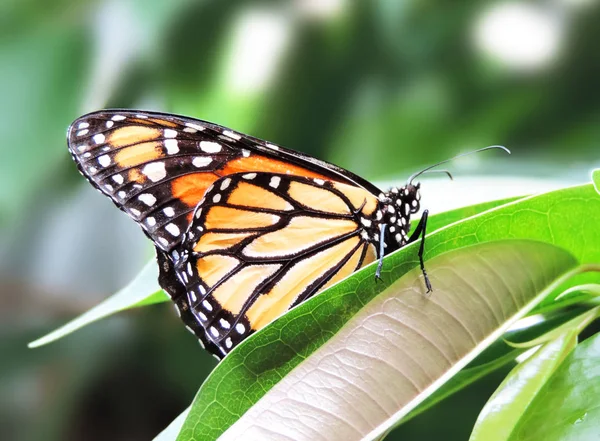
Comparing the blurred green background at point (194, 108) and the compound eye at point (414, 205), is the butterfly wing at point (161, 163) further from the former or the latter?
the blurred green background at point (194, 108)

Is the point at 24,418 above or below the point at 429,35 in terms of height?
below

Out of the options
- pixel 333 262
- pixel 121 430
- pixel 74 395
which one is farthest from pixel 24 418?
pixel 333 262

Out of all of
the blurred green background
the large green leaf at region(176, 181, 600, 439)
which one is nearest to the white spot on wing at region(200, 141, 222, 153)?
the large green leaf at region(176, 181, 600, 439)

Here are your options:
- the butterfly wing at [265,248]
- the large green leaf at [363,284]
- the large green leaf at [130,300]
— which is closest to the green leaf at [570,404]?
the large green leaf at [363,284]

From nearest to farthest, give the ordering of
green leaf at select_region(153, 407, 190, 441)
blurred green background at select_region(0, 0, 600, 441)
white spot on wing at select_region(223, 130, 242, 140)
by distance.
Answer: green leaf at select_region(153, 407, 190, 441) < white spot on wing at select_region(223, 130, 242, 140) < blurred green background at select_region(0, 0, 600, 441)

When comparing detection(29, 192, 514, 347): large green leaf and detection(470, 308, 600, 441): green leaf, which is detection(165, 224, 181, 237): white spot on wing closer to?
detection(29, 192, 514, 347): large green leaf

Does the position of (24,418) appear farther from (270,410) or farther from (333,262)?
(270,410)

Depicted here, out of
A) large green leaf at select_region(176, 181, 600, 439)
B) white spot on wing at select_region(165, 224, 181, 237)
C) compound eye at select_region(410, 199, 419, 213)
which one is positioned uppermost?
white spot on wing at select_region(165, 224, 181, 237)

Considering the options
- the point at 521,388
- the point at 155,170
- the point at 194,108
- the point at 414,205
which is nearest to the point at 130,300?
the point at 155,170
